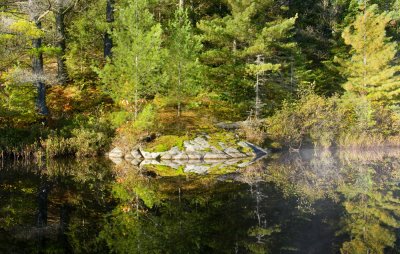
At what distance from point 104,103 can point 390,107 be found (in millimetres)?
22142

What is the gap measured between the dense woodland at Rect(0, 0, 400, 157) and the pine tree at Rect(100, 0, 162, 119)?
6 centimetres

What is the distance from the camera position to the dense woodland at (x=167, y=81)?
20.3m

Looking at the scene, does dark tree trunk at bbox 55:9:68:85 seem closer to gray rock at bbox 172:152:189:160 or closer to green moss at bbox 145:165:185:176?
gray rock at bbox 172:152:189:160

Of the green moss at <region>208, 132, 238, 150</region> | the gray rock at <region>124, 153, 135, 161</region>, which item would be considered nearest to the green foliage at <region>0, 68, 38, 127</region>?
the gray rock at <region>124, 153, 135, 161</region>

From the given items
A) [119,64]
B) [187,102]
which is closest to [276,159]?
[187,102]

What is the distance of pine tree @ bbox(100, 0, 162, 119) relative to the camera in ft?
66.4

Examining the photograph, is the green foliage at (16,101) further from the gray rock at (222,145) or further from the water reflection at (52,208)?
the gray rock at (222,145)

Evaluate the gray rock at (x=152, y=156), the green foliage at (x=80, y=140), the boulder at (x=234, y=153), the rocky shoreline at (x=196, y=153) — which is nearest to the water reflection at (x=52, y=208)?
the gray rock at (x=152, y=156)

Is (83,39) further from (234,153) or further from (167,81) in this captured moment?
(234,153)

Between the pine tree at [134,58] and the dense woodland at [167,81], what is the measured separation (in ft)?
0.18

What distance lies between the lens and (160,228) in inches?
313

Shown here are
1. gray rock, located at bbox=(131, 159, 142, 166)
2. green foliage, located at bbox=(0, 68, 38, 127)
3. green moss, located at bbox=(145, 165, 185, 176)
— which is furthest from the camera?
green foliage, located at bbox=(0, 68, 38, 127)

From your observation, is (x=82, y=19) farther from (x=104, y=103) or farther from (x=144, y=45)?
(x=144, y=45)

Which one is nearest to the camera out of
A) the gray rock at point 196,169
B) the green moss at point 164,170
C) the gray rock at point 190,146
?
the green moss at point 164,170
